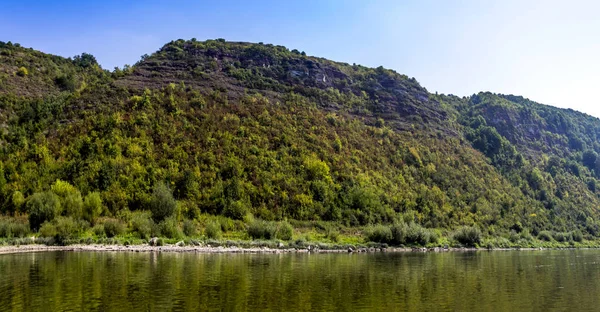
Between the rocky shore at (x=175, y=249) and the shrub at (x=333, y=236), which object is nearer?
the rocky shore at (x=175, y=249)

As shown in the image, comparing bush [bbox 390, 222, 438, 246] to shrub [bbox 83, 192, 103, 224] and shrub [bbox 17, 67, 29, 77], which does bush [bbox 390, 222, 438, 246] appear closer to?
shrub [bbox 83, 192, 103, 224]

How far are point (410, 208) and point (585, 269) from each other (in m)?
49.8

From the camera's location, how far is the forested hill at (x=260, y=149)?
77938 mm

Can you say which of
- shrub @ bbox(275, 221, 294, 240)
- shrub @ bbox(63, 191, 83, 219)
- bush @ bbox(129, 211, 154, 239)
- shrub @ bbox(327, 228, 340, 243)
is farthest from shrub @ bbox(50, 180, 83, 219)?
shrub @ bbox(327, 228, 340, 243)

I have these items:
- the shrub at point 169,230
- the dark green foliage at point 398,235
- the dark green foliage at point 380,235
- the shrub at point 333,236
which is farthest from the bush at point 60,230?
the dark green foliage at point 398,235

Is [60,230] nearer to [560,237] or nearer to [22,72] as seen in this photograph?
[22,72]

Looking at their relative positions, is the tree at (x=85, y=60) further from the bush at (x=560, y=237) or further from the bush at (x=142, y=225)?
the bush at (x=560, y=237)

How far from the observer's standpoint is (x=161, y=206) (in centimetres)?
7044

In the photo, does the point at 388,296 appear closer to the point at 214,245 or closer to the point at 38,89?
the point at 214,245

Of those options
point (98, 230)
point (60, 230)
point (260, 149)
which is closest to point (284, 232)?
point (260, 149)

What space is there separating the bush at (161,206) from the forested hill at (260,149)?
325 millimetres

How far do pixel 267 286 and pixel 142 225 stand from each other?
37.6 m

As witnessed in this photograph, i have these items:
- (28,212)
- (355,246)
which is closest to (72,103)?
(28,212)

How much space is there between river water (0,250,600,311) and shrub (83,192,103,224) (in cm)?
1842
